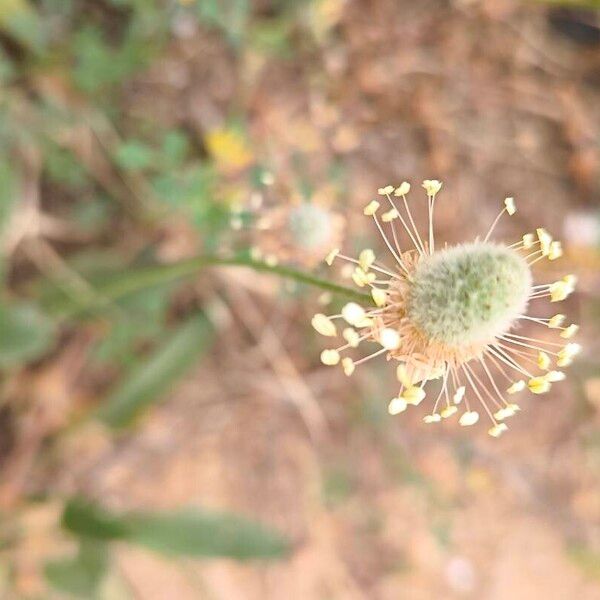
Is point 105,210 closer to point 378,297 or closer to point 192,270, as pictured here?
point 192,270

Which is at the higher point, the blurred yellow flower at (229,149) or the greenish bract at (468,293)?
the blurred yellow flower at (229,149)

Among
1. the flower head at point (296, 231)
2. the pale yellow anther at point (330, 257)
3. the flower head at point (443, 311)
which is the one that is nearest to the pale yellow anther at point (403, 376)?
→ the flower head at point (443, 311)

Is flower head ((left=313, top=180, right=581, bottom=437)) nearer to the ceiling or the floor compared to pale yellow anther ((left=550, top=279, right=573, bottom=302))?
nearer to the floor

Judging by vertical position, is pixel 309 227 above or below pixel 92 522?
above

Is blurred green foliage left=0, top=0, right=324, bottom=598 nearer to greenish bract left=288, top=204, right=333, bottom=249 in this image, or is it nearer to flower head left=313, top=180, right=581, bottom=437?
greenish bract left=288, top=204, right=333, bottom=249

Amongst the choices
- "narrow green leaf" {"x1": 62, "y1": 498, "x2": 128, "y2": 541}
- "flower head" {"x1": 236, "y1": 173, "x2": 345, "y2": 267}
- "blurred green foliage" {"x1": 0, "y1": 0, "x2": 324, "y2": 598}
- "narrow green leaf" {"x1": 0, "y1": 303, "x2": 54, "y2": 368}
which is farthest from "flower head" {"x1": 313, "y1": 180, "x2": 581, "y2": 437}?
"narrow green leaf" {"x1": 62, "y1": 498, "x2": 128, "y2": 541}

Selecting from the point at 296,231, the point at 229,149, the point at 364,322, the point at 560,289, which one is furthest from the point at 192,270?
the point at 560,289

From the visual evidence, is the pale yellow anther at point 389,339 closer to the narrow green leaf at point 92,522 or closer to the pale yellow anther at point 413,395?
the pale yellow anther at point 413,395
